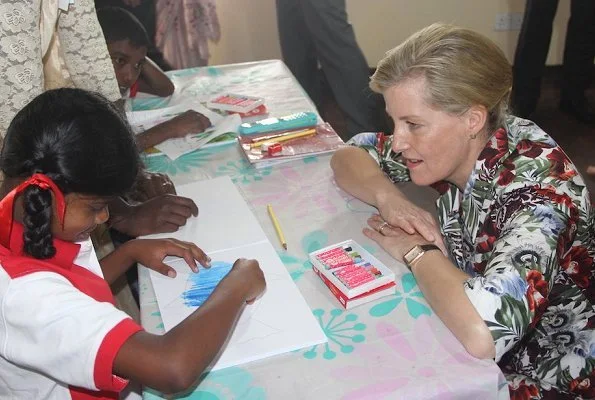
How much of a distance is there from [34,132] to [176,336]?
359 mm

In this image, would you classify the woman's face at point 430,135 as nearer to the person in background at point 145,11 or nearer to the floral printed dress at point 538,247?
the floral printed dress at point 538,247

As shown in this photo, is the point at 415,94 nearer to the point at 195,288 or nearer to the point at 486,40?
the point at 486,40

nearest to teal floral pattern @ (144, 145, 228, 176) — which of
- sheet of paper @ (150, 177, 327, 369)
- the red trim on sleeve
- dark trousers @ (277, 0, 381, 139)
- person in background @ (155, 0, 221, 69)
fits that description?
sheet of paper @ (150, 177, 327, 369)

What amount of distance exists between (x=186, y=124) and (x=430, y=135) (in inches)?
30.0

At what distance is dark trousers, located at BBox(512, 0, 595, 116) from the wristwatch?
2347 mm

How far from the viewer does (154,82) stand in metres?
2.06

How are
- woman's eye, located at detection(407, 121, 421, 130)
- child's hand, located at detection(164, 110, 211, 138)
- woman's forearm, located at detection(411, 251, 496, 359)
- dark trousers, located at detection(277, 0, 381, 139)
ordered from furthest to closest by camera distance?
dark trousers, located at detection(277, 0, 381, 139), child's hand, located at detection(164, 110, 211, 138), woman's eye, located at detection(407, 121, 421, 130), woman's forearm, located at detection(411, 251, 496, 359)

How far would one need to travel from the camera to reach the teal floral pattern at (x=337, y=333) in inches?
36.8

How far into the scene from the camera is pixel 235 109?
6.04 ft

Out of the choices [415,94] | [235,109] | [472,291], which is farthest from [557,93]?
[472,291]

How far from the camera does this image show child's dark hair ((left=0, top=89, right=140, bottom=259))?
89cm

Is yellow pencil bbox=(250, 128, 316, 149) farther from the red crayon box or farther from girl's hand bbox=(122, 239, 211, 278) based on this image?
girl's hand bbox=(122, 239, 211, 278)

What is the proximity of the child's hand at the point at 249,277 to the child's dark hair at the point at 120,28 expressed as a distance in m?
1.23

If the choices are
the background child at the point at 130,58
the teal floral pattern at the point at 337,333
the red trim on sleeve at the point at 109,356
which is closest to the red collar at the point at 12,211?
the red trim on sleeve at the point at 109,356
